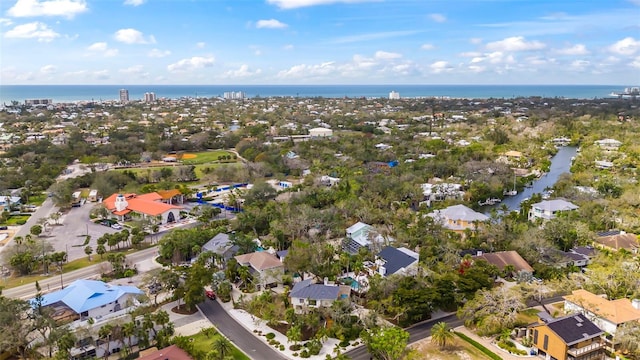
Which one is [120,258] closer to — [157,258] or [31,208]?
[157,258]

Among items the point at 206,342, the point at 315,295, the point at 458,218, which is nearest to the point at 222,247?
the point at 315,295

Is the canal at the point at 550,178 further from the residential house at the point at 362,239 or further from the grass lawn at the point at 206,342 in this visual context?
the grass lawn at the point at 206,342

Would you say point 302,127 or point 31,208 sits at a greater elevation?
point 302,127

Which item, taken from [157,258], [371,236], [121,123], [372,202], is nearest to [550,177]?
[372,202]

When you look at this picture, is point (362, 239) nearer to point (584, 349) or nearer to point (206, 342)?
point (206, 342)

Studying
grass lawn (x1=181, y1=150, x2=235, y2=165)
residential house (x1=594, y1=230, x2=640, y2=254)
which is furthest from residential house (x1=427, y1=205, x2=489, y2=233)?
grass lawn (x1=181, y1=150, x2=235, y2=165)
